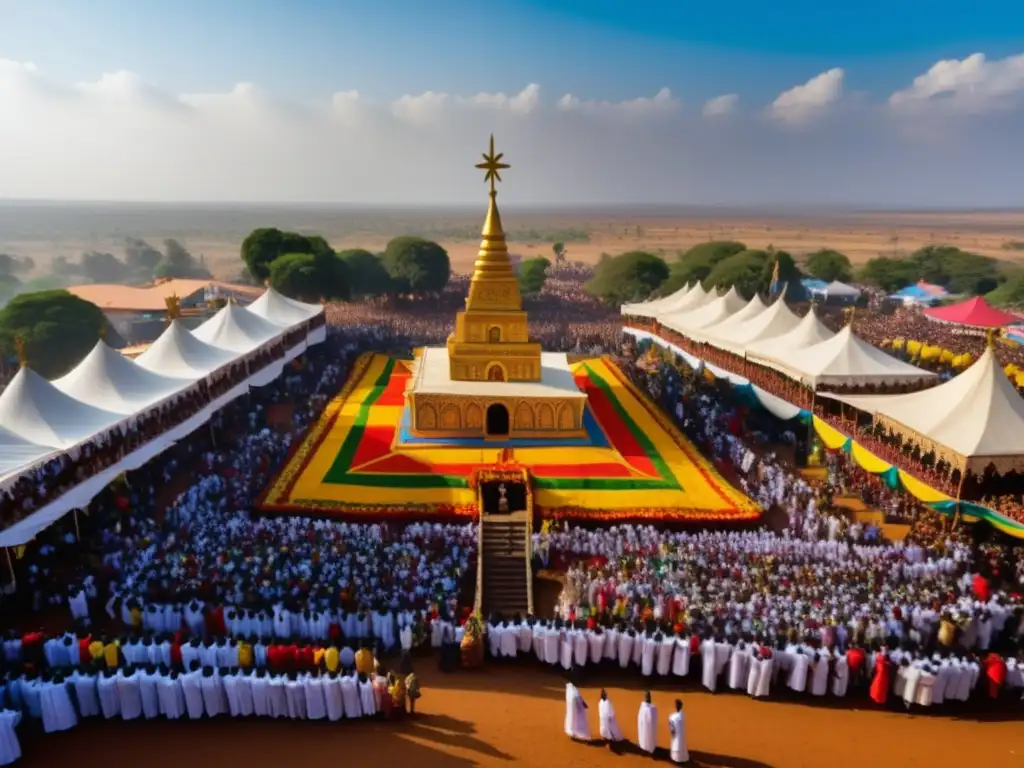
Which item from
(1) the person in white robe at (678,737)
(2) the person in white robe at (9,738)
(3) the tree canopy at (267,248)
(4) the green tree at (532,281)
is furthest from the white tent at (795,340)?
(4) the green tree at (532,281)

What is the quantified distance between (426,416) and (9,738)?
1408 centimetres

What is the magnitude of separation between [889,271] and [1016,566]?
6315 cm

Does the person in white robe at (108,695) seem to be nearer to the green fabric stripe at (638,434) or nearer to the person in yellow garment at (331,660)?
the person in yellow garment at (331,660)

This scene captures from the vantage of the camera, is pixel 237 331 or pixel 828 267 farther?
pixel 828 267

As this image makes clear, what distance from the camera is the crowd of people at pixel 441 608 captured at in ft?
36.2

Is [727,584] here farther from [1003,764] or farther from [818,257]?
[818,257]

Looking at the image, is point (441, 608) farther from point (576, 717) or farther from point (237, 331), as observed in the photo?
point (237, 331)

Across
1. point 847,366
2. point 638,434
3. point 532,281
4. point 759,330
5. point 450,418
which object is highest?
point 532,281

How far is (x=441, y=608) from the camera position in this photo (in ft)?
43.9

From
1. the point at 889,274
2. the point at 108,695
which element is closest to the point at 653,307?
the point at 108,695

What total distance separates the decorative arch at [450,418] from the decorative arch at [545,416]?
8.41ft

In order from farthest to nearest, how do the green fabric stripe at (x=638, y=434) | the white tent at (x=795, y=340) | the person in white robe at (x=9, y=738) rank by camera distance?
1. the white tent at (x=795, y=340)
2. the green fabric stripe at (x=638, y=434)
3. the person in white robe at (x=9, y=738)

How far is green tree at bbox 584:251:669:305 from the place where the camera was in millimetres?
60219

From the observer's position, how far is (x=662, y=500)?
18344mm
